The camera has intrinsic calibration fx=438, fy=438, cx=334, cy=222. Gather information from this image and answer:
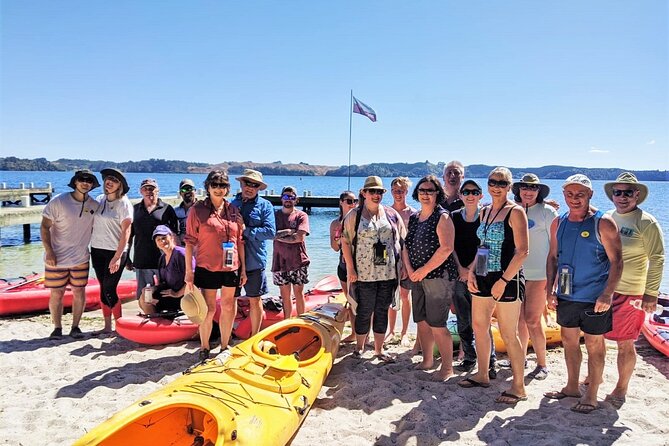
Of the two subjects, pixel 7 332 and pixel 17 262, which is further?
pixel 17 262

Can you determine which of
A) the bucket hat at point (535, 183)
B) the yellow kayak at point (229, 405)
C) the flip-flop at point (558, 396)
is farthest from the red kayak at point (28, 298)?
the flip-flop at point (558, 396)

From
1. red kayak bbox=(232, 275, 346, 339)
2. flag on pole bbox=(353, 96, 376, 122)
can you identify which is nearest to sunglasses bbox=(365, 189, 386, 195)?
red kayak bbox=(232, 275, 346, 339)

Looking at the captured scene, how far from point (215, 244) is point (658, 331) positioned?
5.34m

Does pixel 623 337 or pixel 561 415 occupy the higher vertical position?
pixel 623 337

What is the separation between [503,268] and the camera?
3.53m

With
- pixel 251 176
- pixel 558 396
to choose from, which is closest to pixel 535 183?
pixel 558 396

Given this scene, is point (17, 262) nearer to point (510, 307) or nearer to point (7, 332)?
point (7, 332)

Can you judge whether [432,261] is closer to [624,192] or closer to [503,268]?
[503,268]

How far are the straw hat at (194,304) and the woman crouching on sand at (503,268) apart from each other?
102 inches

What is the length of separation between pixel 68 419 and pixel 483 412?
323 centimetres

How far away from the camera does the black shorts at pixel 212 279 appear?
4.41 meters

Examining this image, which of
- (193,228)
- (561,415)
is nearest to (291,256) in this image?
(193,228)

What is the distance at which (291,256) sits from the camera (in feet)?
17.6

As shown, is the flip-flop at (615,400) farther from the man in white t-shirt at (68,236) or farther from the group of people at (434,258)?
the man in white t-shirt at (68,236)
